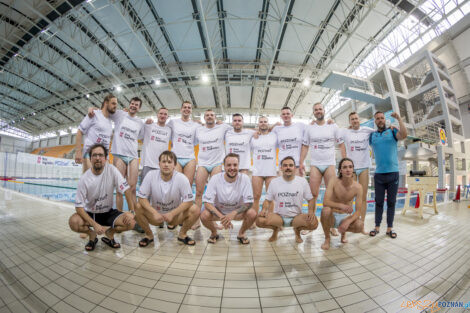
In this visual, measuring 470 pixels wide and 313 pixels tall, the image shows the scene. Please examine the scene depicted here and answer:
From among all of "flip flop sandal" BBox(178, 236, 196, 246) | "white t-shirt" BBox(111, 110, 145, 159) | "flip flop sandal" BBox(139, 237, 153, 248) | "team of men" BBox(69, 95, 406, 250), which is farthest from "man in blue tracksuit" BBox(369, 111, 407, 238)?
"white t-shirt" BBox(111, 110, 145, 159)

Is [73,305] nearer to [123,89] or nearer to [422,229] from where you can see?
[422,229]

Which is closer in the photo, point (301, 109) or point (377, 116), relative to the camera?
point (377, 116)

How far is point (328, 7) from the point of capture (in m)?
8.16

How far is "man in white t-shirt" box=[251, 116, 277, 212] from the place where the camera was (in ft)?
11.0

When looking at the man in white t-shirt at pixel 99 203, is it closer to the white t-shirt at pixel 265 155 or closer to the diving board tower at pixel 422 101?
the white t-shirt at pixel 265 155

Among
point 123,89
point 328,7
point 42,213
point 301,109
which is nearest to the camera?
point 42,213

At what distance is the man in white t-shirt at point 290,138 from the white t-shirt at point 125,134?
9.34 ft

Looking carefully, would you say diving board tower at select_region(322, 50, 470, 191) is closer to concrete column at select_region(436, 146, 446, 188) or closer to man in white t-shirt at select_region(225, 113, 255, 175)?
concrete column at select_region(436, 146, 446, 188)

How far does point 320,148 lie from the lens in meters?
3.34

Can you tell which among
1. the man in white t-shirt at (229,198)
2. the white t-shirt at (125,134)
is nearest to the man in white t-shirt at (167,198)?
the man in white t-shirt at (229,198)

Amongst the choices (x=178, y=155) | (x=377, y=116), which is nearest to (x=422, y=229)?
(x=377, y=116)

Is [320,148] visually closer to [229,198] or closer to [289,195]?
[289,195]

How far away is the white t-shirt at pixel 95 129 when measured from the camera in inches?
120

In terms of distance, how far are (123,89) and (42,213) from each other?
1206 cm
